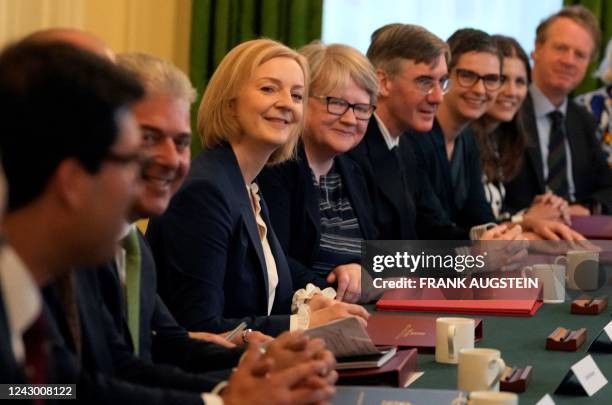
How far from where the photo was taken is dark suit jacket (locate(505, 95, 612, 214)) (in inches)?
209

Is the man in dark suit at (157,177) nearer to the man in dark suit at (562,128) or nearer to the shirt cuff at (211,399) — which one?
the shirt cuff at (211,399)

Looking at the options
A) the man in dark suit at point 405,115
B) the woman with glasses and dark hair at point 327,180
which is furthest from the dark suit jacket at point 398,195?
the woman with glasses and dark hair at point 327,180

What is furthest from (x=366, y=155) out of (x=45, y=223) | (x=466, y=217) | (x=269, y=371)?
(x=45, y=223)

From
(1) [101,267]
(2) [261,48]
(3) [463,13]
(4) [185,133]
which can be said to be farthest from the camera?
(3) [463,13]

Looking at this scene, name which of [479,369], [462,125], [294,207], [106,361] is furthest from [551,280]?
[106,361]

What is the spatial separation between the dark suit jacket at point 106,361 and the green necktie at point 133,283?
6 cm

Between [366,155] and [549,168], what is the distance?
168 centimetres

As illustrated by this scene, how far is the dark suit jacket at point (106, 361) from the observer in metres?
1.68

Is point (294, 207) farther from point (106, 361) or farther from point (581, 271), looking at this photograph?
point (106, 361)

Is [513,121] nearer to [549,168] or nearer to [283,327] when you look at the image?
[549,168]

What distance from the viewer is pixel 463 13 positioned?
20.6 ft

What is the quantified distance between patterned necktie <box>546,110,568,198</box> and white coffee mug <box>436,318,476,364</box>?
3.06m

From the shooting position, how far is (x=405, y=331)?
2.71m

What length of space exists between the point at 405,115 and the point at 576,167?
166 cm
